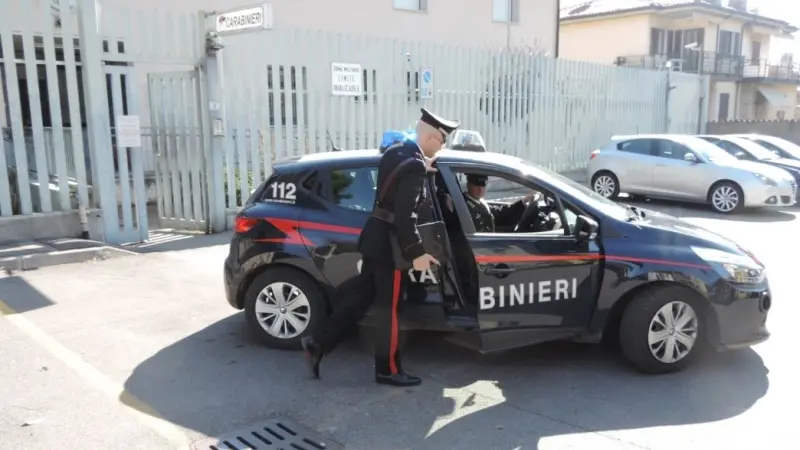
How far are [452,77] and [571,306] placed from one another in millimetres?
9118

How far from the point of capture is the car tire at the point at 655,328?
4250 millimetres

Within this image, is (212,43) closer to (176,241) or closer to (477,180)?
(176,241)

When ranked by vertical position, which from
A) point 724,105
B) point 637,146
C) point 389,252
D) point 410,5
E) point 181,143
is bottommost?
point 389,252

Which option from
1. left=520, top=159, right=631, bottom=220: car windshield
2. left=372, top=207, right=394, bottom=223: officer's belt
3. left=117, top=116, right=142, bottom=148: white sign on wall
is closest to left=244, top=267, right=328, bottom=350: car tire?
left=372, top=207, right=394, bottom=223: officer's belt

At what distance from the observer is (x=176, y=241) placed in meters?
8.87

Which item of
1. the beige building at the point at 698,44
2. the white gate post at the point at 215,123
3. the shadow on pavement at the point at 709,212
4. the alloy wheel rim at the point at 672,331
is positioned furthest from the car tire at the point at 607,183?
the beige building at the point at 698,44

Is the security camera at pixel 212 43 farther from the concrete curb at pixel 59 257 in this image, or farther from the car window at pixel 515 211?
the car window at pixel 515 211

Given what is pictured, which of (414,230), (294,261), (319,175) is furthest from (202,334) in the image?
(414,230)

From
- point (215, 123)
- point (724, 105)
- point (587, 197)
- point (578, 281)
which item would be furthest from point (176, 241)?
point (724, 105)

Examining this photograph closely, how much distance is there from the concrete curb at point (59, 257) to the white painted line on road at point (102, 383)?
151 centimetres

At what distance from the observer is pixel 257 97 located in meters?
9.57

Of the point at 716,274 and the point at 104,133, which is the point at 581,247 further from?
the point at 104,133

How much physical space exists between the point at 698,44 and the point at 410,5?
77.9ft

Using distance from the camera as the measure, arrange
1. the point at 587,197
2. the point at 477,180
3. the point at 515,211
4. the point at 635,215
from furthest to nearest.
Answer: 1. the point at 515,211
2. the point at 477,180
3. the point at 635,215
4. the point at 587,197
